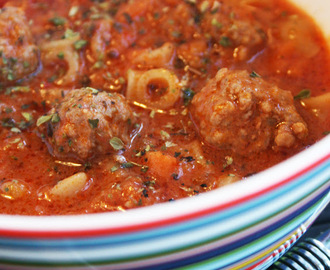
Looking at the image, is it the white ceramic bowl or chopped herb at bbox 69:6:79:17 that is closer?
the white ceramic bowl

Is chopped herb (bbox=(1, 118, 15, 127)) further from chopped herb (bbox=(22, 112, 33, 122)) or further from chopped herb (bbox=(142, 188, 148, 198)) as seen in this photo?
chopped herb (bbox=(142, 188, 148, 198))

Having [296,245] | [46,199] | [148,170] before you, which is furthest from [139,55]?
[296,245]

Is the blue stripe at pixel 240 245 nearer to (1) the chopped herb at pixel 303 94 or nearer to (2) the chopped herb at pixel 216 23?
(1) the chopped herb at pixel 303 94

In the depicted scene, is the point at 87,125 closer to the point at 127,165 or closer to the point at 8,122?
the point at 127,165

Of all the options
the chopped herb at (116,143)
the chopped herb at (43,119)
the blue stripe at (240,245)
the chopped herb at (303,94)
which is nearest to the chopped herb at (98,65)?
the chopped herb at (43,119)

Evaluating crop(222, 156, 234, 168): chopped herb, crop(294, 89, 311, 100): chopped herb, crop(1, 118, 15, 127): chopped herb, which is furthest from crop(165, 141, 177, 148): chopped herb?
crop(1, 118, 15, 127): chopped herb
